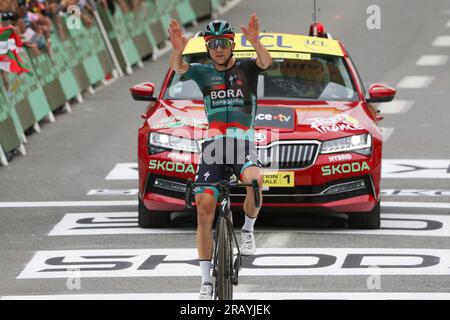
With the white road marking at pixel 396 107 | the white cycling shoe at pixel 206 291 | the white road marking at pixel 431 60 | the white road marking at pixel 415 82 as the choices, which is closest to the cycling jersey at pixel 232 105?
the white cycling shoe at pixel 206 291

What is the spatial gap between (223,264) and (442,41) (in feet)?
78.3

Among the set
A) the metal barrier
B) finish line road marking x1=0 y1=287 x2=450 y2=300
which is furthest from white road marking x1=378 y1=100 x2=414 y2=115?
finish line road marking x1=0 y1=287 x2=450 y2=300

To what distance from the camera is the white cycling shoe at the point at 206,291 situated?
997 cm

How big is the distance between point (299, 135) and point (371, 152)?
71 cm

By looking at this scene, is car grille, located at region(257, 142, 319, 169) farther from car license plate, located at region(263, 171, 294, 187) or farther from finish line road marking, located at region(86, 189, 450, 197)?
finish line road marking, located at region(86, 189, 450, 197)

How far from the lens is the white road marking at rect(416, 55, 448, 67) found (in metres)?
29.5

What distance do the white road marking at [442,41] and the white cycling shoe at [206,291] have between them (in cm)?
2298

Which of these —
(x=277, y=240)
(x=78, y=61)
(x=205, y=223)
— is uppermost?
(x=205, y=223)

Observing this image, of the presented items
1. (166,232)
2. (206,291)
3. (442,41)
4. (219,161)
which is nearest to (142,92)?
(166,232)

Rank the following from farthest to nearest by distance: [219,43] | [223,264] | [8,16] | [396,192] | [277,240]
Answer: [8,16]
[396,192]
[277,240]
[219,43]
[223,264]

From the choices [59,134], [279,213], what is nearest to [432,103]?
[59,134]

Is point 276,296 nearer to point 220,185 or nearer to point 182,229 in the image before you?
point 220,185

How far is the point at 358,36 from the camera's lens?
110 ft

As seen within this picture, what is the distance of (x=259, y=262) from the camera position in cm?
1263
